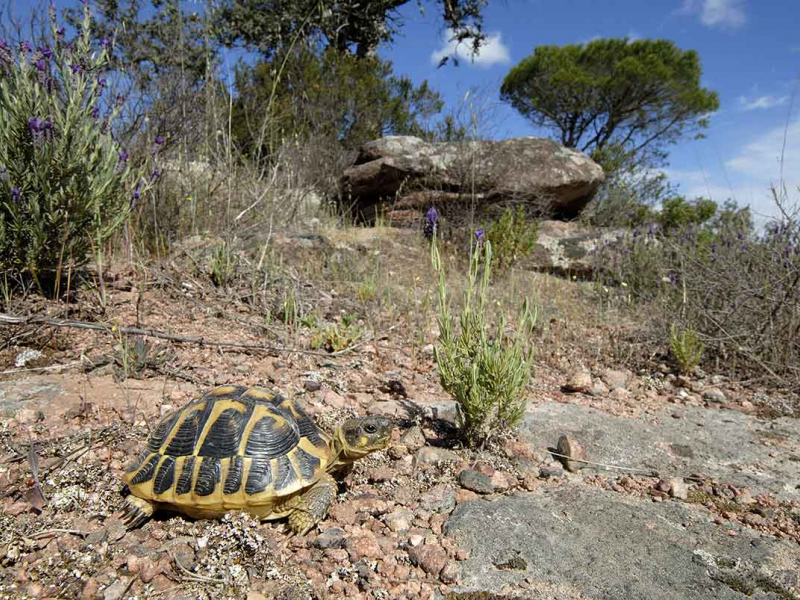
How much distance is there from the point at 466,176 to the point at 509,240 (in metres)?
1.85

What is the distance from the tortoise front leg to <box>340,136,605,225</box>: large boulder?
6.64 metres

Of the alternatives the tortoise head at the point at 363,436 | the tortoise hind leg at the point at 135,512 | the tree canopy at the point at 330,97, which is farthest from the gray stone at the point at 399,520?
the tree canopy at the point at 330,97

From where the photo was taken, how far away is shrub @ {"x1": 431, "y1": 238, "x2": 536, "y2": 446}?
2.21m

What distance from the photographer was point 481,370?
2.26 metres

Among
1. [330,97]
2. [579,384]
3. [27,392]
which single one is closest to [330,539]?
[27,392]

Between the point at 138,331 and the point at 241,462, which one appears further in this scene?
the point at 138,331

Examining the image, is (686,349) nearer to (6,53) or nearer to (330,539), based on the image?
(330,539)

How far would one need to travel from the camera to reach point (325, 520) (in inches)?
70.2

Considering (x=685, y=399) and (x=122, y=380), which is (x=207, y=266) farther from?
(x=685, y=399)

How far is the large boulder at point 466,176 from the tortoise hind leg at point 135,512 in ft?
22.0

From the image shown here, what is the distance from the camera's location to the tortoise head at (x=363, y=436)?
1.74 metres

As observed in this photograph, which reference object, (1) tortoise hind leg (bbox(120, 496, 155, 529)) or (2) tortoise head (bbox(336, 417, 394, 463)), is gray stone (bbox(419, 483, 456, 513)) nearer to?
(2) tortoise head (bbox(336, 417, 394, 463))

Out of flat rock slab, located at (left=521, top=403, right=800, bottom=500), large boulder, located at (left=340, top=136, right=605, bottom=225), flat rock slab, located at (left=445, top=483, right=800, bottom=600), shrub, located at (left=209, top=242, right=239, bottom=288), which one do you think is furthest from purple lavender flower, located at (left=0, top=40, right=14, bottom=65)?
large boulder, located at (left=340, top=136, right=605, bottom=225)

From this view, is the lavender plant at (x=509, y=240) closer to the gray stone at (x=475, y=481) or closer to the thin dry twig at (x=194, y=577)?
the gray stone at (x=475, y=481)
